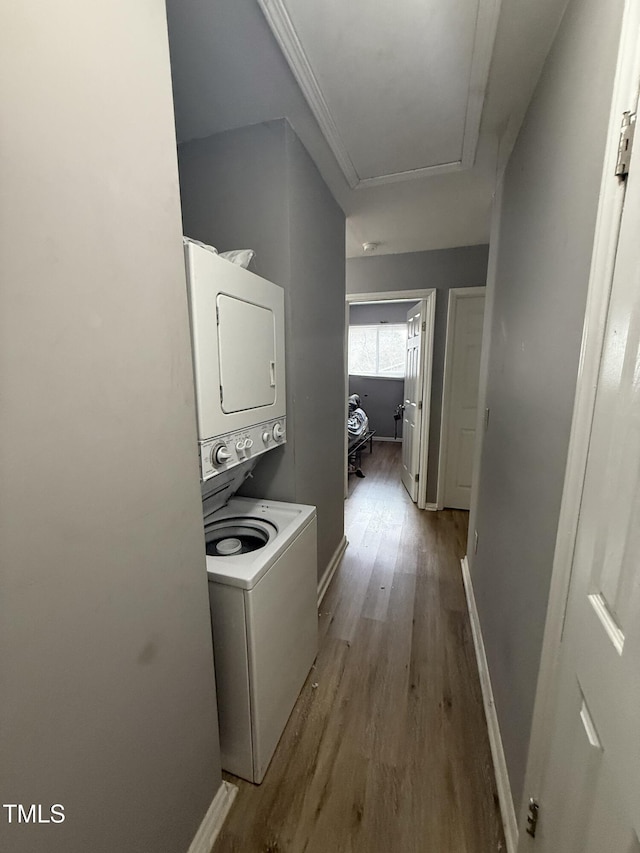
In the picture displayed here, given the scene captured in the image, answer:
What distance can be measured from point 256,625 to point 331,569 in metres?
1.38

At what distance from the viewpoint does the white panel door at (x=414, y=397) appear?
11.0ft

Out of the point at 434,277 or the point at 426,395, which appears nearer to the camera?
the point at 434,277

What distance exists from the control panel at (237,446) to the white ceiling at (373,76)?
4.34ft

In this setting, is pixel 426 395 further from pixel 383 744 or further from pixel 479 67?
pixel 383 744

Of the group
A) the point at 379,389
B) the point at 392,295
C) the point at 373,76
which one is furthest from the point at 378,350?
the point at 373,76

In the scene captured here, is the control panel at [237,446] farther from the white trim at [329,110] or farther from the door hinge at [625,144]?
the white trim at [329,110]

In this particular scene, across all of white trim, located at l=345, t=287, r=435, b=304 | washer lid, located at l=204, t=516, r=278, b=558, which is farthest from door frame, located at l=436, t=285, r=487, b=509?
washer lid, located at l=204, t=516, r=278, b=558

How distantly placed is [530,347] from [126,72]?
1299 mm

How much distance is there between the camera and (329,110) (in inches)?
57.6

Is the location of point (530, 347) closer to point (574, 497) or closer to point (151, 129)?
point (574, 497)

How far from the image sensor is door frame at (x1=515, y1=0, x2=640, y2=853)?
2.10 feet

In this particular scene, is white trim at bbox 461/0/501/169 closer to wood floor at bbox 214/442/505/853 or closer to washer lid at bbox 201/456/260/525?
washer lid at bbox 201/456/260/525

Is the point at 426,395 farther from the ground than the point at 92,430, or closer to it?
closer to it

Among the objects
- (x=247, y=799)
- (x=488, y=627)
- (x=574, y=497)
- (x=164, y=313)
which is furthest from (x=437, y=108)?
(x=247, y=799)
